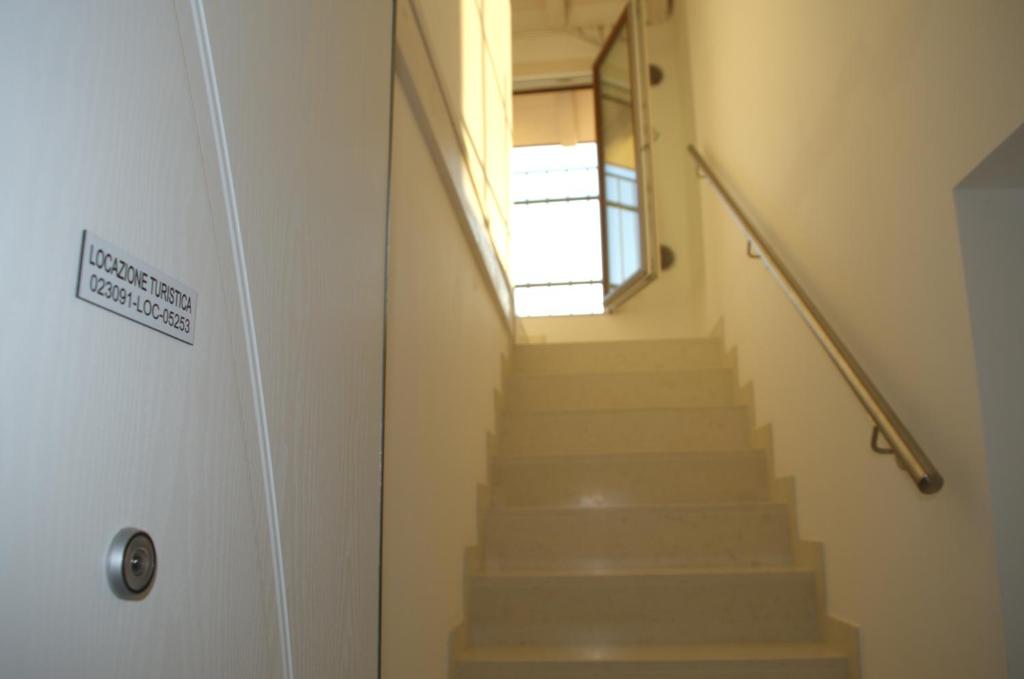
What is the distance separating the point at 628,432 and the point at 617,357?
80 centimetres

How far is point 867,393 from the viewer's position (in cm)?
186

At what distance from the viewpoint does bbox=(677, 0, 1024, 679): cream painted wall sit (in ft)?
4.89

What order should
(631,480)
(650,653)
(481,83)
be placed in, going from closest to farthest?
(650,653)
(631,480)
(481,83)

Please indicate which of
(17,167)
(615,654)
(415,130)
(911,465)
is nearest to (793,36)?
(415,130)

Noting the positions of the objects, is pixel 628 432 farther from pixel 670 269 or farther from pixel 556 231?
pixel 556 231

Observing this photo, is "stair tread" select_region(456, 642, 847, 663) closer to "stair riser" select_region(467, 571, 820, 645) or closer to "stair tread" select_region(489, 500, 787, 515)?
"stair riser" select_region(467, 571, 820, 645)

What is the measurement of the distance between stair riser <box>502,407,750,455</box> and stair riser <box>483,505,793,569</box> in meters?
0.61

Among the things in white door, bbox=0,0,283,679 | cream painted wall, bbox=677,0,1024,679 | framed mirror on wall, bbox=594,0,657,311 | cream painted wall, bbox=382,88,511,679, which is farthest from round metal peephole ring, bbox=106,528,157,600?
framed mirror on wall, bbox=594,0,657,311

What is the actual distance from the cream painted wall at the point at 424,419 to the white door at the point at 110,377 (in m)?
0.81

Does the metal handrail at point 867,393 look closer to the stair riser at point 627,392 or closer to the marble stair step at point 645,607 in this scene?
the marble stair step at point 645,607

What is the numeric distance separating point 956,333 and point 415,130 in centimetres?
131

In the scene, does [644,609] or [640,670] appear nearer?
[640,670]

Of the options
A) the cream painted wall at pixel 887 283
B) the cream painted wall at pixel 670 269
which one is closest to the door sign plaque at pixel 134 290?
the cream painted wall at pixel 887 283

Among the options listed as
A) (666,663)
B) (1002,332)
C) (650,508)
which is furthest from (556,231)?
(1002,332)
